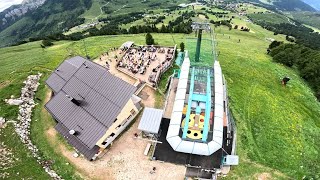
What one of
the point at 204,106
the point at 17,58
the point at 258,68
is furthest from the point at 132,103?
the point at 17,58

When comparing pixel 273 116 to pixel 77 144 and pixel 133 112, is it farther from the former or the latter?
pixel 77 144

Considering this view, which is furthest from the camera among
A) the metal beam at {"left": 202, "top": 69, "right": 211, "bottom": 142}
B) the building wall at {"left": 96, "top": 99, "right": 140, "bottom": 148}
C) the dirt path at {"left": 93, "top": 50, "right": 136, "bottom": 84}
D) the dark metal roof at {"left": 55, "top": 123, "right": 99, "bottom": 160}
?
the dirt path at {"left": 93, "top": 50, "right": 136, "bottom": 84}

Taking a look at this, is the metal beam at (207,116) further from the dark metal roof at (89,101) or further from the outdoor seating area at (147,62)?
the dark metal roof at (89,101)

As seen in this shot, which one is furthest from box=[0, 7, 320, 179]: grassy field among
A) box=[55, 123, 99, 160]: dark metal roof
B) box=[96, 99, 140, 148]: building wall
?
box=[96, 99, 140, 148]: building wall

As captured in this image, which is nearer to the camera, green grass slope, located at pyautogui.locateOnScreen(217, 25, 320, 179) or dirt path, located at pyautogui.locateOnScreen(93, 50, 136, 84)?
Answer: green grass slope, located at pyautogui.locateOnScreen(217, 25, 320, 179)

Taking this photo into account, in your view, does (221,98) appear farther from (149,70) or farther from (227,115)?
(149,70)

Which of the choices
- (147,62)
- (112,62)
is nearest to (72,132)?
(147,62)

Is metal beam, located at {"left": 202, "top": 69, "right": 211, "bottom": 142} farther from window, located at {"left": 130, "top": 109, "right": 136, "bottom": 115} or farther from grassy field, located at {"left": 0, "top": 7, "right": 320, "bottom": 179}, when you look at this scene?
window, located at {"left": 130, "top": 109, "right": 136, "bottom": 115}
